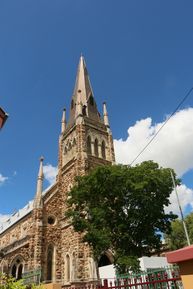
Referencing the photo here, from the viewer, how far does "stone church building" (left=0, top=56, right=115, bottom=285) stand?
22.2 meters

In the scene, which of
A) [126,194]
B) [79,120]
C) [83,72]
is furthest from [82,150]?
[83,72]

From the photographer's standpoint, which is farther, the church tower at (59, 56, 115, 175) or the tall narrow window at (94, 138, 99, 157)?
the tall narrow window at (94, 138, 99, 157)

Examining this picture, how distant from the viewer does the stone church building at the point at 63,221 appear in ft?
72.7

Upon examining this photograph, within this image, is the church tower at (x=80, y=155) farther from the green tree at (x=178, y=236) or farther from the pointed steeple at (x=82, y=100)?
the green tree at (x=178, y=236)

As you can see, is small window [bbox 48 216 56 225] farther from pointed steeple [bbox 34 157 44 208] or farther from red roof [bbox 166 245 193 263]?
red roof [bbox 166 245 193 263]

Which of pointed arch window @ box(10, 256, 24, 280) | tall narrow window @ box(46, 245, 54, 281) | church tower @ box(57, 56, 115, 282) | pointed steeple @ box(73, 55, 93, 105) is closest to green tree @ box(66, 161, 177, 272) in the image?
church tower @ box(57, 56, 115, 282)

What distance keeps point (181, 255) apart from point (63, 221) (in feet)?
79.4

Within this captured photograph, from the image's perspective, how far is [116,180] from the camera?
16.5m

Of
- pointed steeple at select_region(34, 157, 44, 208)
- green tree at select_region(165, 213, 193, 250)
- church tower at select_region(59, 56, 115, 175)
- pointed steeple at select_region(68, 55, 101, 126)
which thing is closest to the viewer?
pointed steeple at select_region(34, 157, 44, 208)

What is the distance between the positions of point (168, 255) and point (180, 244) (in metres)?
36.6

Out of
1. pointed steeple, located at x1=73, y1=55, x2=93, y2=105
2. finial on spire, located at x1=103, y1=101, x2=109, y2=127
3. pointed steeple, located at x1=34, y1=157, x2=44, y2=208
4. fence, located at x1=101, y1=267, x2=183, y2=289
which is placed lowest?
fence, located at x1=101, y1=267, x2=183, y2=289

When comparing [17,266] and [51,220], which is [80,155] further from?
[17,266]

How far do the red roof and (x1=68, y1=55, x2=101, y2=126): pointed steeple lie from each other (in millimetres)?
27680

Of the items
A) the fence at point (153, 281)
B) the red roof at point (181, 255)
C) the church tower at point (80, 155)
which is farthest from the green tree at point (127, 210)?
the red roof at point (181, 255)
